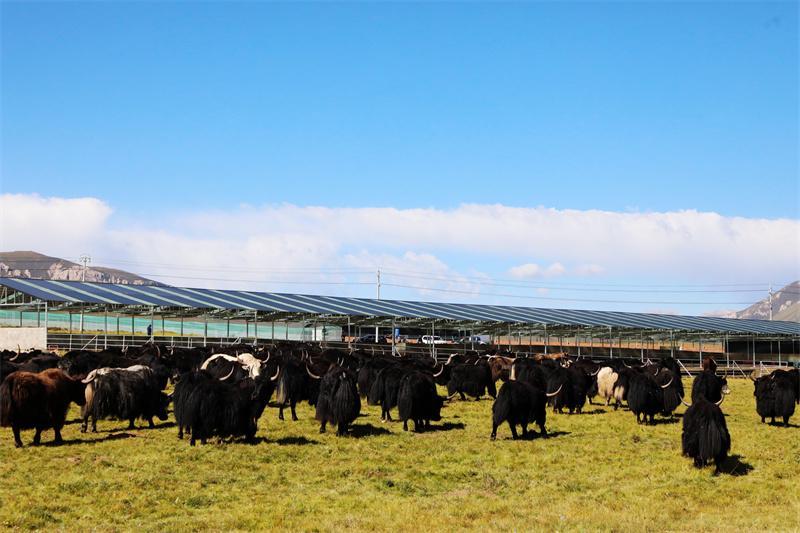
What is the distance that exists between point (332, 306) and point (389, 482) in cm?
4140

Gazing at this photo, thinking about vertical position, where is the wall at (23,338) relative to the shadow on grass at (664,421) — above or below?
above

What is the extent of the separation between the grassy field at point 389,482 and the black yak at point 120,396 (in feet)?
1.38

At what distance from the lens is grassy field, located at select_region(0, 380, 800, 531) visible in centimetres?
1176

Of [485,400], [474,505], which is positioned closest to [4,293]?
[485,400]

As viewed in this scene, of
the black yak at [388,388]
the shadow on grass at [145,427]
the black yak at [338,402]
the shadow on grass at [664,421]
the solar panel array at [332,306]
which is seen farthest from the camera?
the solar panel array at [332,306]

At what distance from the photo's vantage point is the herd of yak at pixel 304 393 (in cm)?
1602

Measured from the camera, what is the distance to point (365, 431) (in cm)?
1931

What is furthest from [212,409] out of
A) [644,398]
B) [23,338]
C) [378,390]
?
[23,338]

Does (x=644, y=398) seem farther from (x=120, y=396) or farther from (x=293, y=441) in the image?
(x=120, y=396)

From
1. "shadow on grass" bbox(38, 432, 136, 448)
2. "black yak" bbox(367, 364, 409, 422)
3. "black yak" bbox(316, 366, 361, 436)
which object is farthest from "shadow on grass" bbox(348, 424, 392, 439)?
"shadow on grass" bbox(38, 432, 136, 448)

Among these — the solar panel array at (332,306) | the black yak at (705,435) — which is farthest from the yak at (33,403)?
the solar panel array at (332,306)

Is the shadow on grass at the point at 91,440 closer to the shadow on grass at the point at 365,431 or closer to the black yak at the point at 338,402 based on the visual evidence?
the black yak at the point at 338,402

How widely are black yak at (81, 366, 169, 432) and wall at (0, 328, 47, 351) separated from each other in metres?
22.3

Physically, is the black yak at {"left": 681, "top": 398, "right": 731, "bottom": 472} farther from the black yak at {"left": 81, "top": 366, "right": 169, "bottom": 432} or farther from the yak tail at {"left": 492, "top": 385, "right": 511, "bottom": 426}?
the black yak at {"left": 81, "top": 366, "right": 169, "bottom": 432}
